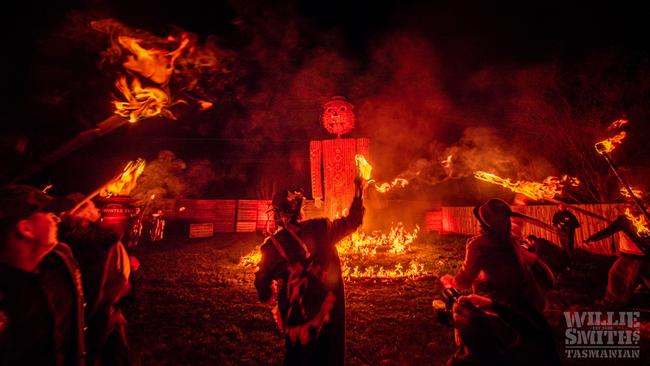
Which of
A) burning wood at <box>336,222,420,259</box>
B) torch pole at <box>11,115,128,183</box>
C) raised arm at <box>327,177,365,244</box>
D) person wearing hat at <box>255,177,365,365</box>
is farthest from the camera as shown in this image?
burning wood at <box>336,222,420,259</box>

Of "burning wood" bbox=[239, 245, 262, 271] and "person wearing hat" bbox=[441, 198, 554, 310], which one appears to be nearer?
"person wearing hat" bbox=[441, 198, 554, 310]

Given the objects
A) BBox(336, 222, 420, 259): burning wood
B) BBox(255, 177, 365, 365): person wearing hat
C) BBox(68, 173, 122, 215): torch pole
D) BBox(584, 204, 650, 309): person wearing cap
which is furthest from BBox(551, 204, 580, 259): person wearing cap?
BBox(336, 222, 420, 259): burning wood

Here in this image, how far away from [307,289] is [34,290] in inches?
84.3

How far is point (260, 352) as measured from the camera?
514 centimetres

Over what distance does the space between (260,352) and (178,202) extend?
18.1 metres

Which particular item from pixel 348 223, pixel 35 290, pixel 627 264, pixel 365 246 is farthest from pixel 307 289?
pixel 365 246

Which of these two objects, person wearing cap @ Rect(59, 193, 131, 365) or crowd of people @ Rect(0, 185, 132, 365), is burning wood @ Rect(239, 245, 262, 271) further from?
crowd of people @ Rect(0, 185, 132, 365)

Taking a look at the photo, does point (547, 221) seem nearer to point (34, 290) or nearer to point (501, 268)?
point (501, 268)

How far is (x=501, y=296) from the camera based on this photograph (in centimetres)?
290

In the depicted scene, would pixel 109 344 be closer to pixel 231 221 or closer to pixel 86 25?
pixel 86 25

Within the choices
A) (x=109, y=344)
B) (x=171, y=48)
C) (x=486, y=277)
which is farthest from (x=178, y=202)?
(x=486, y=277)

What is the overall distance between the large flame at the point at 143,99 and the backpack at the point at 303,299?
106 inches

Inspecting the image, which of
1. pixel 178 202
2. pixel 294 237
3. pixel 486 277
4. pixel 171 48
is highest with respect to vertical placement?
pixel 171 48

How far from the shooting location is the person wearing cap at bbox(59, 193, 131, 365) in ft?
9.22
